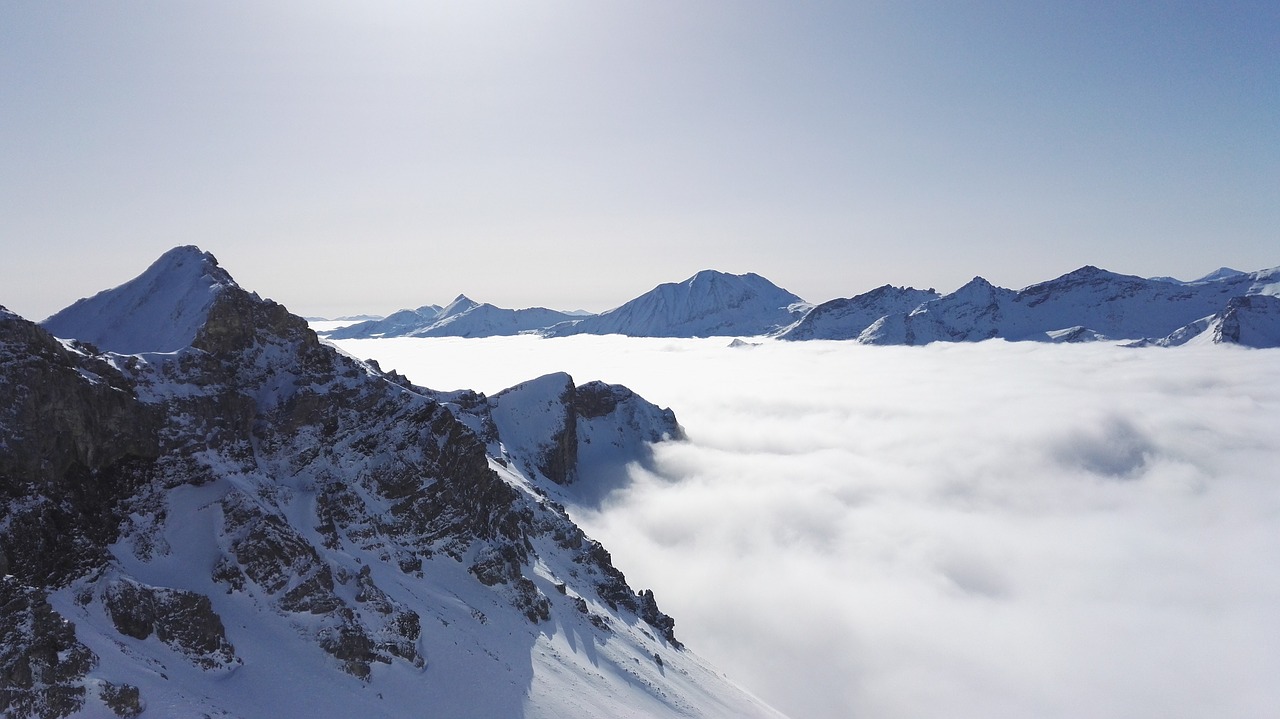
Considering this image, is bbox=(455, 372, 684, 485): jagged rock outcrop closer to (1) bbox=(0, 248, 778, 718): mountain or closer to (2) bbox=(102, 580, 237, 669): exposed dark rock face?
(1) bbox=(0, 248, 778, 718): mountain

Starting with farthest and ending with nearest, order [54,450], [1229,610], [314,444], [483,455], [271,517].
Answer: [1229,610] → [483,455] → [314,444] → [271,517] → [54,450]

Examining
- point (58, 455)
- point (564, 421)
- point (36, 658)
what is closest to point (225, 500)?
point (58, 455)

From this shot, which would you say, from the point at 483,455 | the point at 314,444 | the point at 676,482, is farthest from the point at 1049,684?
the point at 314,444

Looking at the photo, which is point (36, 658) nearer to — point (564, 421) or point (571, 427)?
point (564, 421)

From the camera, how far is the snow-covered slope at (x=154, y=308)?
47.7m

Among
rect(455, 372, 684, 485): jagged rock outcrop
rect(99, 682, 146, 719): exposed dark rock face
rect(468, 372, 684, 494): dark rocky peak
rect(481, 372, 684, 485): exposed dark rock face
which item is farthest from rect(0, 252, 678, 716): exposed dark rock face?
rect(455, 372, 684, 485): jagged rock outcrop

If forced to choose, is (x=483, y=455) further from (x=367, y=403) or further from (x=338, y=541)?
(x=338, y=541)

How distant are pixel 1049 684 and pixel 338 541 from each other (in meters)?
108

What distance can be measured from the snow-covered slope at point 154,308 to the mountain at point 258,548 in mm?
235

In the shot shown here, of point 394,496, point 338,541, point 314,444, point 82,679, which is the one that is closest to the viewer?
point 82,679

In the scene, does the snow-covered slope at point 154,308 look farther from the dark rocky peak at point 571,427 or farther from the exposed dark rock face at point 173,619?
the dark rocky peak at point 571,427

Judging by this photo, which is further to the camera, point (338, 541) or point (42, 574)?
point (338, 541)

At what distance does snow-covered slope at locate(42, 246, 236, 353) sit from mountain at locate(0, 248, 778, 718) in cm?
23

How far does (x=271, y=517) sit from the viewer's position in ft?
134
